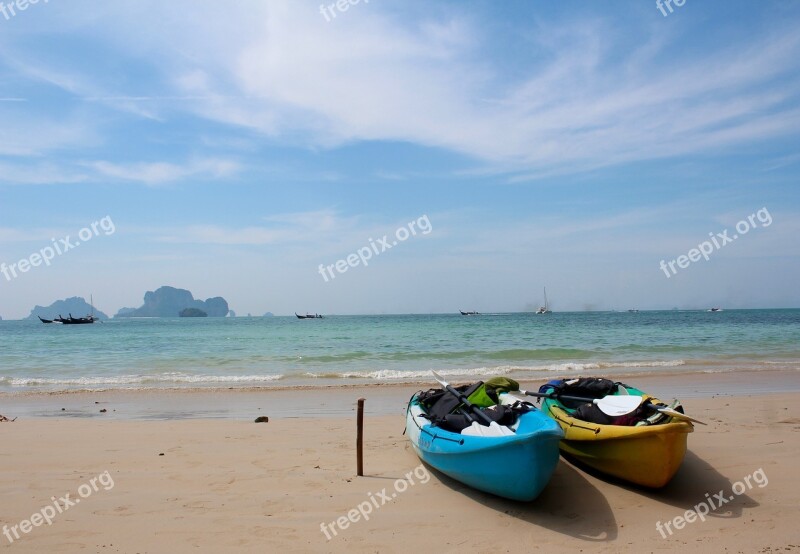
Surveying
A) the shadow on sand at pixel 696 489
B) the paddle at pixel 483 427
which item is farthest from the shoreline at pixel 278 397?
the shadow on sand at pixel 696 489

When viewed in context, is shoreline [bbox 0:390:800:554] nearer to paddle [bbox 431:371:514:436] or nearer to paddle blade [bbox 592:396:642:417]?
paddle [bbox 431:371:514:436]

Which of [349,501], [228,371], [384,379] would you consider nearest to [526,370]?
[384,379]

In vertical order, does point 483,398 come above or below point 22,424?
above

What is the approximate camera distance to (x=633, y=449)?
20.6 feet

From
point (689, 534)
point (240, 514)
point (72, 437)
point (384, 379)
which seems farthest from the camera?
point (384, 379)

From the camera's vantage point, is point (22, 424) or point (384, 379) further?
point (384, 379)

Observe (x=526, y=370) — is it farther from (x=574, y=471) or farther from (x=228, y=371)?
(x=574, y=471)

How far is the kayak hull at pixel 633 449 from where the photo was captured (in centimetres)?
601

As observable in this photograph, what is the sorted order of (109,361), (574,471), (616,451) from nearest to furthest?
1. (616,451)
2. (574,471)
3. (109,361)

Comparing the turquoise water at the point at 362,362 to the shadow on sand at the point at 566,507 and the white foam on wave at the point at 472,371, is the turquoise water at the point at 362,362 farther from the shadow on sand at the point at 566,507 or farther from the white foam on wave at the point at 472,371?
the shadow on sand at the point at 566,507

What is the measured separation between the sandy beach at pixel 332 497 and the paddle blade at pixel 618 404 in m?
0.88

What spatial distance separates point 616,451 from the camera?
6473 millimetres

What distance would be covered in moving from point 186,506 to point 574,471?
191 inches

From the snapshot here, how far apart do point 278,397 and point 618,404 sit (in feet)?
31.2
